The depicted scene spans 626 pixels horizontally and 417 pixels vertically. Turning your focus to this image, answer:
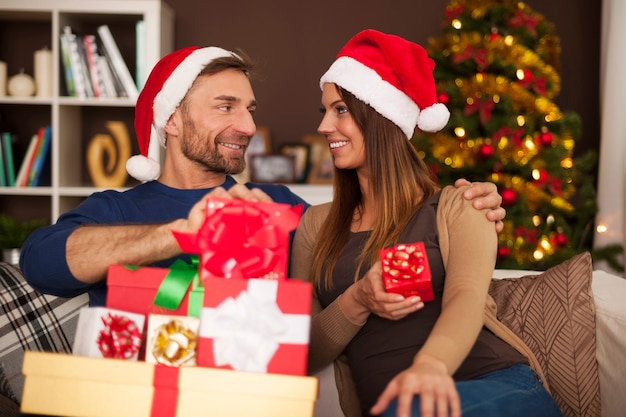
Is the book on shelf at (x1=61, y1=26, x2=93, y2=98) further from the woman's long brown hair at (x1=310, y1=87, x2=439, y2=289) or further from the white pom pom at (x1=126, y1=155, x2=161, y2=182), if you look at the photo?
the woman's long brown hair at (x1=310, y1=87, x2=439, y2=289)

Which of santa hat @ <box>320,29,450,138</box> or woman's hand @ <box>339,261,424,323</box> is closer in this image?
woman's hand @ <box>339,261,424,323</box>

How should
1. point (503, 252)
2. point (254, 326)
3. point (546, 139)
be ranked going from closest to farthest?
1. point (254, 326)
2. point (503, 252)
3. point (546, 139)

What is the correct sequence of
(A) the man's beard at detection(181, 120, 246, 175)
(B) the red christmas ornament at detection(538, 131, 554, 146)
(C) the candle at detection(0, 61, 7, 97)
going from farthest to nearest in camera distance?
(C) the candle at detection(0, 61, 7, 97) < (B) the red christmas ornament at detection(538, 131, 554, 146) < (A) the man's beard at detection(181, 120, 246, 175)

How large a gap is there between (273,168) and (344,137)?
198 centimetres

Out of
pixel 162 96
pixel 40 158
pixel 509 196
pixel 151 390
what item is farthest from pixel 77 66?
pixel 151 390

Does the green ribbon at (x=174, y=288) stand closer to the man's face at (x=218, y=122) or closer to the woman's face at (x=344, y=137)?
the woman's face at (x=344, y=137)

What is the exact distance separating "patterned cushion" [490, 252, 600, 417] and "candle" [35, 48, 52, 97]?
2.82 metres

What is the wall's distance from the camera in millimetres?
4141

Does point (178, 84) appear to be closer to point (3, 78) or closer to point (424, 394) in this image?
point (424, 394)

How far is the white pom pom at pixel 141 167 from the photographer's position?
6.98 ft

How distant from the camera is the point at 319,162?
3936 millimetres

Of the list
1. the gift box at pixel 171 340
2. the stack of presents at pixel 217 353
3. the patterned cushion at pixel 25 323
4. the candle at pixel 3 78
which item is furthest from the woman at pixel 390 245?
the candle at pixel 3 78

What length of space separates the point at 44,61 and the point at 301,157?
1.45m

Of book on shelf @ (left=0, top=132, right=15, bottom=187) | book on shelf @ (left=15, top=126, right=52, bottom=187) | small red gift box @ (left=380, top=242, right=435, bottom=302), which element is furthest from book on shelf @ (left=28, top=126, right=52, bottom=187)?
small red gift box @ (left=380, top=242, right=435, bottom=302)
